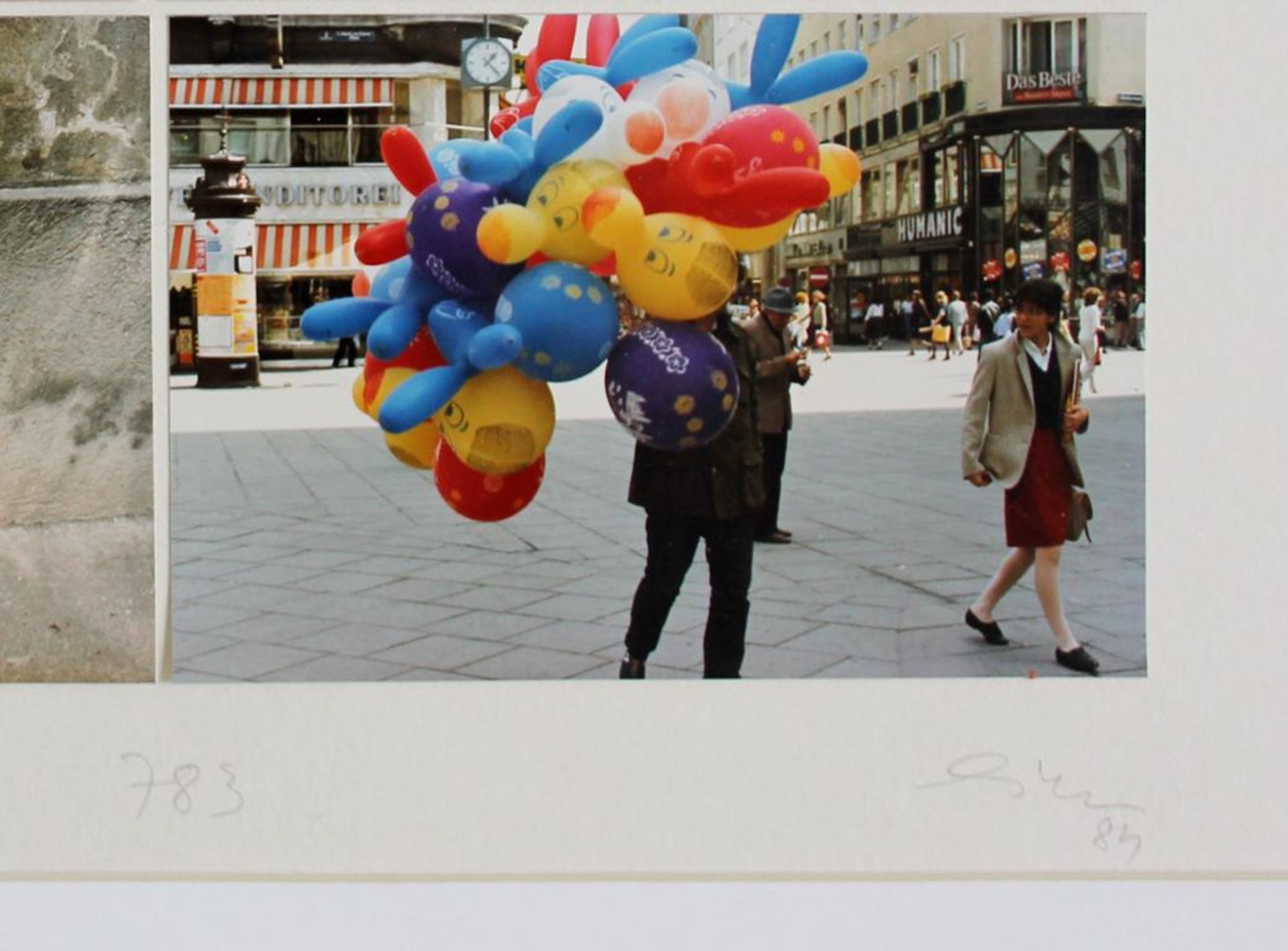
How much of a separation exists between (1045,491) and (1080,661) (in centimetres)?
47

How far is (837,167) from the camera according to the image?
350 cm

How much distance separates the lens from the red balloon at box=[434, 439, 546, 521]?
3.46 metres

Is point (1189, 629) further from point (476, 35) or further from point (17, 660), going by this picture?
point (17, 660)

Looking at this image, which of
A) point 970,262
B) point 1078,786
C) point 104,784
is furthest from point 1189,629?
point 104,784

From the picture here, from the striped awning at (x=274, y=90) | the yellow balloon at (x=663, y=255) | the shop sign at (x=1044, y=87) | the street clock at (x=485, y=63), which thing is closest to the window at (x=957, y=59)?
the shop sign at (x=1044, y=87)

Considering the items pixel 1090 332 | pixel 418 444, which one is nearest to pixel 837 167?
pixel 418 444

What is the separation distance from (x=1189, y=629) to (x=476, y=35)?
244cm

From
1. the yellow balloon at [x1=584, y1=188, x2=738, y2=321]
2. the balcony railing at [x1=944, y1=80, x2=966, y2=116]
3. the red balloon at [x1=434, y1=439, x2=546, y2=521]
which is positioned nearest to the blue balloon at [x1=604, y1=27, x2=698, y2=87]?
the yellow balloon at [x1=584, y1=188, x2=738, y2=321]

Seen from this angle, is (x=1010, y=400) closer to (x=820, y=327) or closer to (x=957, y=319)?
(x=957, y=319)

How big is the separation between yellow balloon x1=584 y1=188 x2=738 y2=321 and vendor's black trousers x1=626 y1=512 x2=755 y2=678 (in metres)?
0.77

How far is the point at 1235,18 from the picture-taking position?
4.19m

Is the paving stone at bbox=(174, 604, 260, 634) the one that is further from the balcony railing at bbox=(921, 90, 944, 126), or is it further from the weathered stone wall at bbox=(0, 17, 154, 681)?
the balcony railing at bbox=(921, 90, 944, 126)
